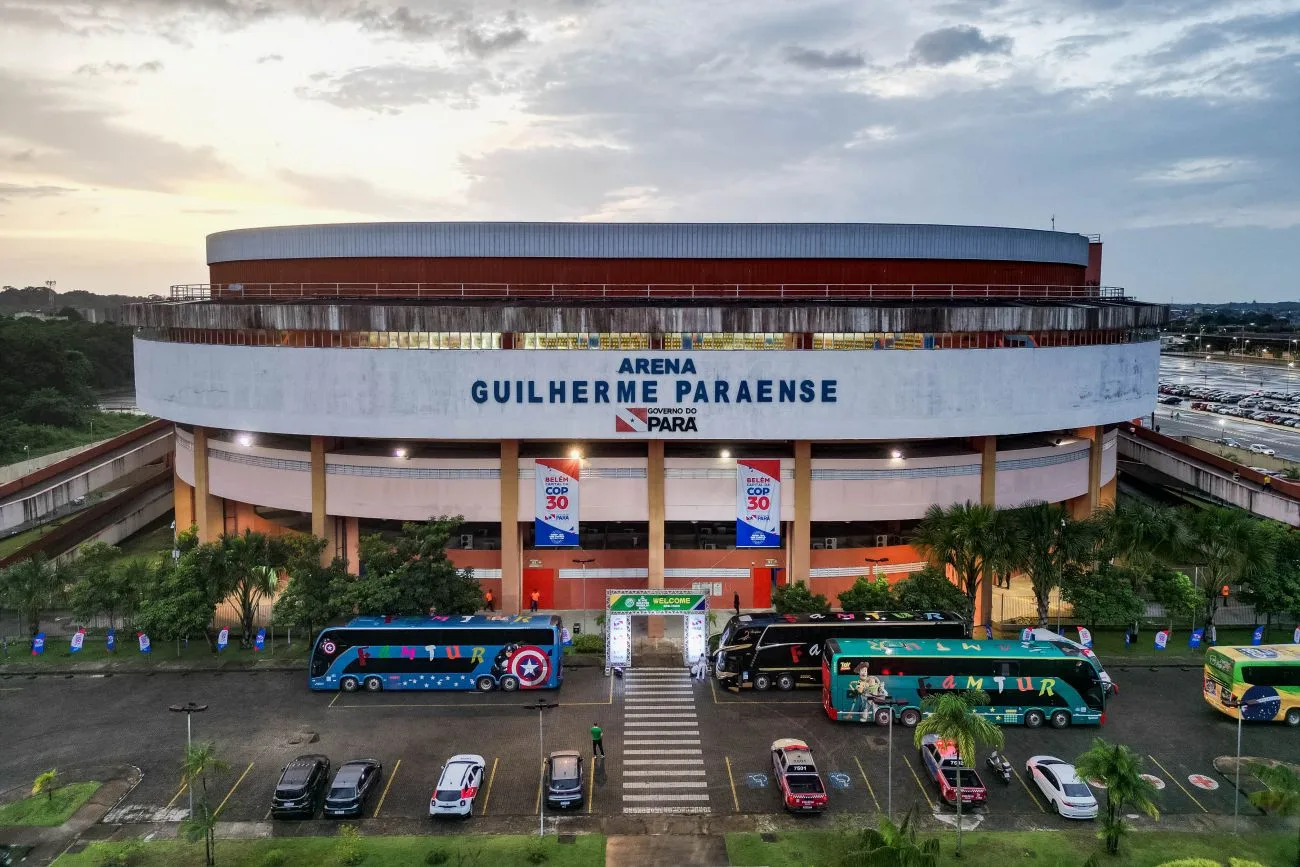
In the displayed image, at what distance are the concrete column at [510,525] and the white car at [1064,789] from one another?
27.7 meters

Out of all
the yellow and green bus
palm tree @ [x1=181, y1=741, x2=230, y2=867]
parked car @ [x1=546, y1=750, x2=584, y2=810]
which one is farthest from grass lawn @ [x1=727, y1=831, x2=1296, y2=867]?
palm tree @ [x1=181, y1=741, x2=230, y2=867]

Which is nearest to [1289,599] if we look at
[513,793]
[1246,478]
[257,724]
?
[1246,478]

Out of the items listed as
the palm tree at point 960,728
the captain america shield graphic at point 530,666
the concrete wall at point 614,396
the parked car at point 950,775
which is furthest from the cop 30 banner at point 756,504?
the palm tree at point 960,728

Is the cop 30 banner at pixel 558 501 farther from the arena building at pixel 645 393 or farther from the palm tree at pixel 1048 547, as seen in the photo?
the palm tree at pixel 1048 547

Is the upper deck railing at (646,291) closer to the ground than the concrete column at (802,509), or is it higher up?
higher up

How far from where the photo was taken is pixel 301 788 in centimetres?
2886

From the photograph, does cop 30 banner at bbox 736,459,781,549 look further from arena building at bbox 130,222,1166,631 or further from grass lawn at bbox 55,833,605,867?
grass lawn at bbox 55,833,605,867

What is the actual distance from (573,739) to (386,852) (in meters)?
9.45

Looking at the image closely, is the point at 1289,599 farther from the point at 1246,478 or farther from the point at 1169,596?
the point at 1246,478

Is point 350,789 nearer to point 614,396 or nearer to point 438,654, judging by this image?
point 438,654

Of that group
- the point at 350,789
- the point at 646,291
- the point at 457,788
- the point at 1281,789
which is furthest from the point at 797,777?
the point at 646,291

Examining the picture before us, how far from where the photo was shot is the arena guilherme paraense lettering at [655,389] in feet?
150

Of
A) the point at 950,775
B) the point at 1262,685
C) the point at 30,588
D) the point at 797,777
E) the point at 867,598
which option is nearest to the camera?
the point at 797,777

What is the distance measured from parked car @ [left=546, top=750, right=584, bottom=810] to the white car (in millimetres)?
15692
